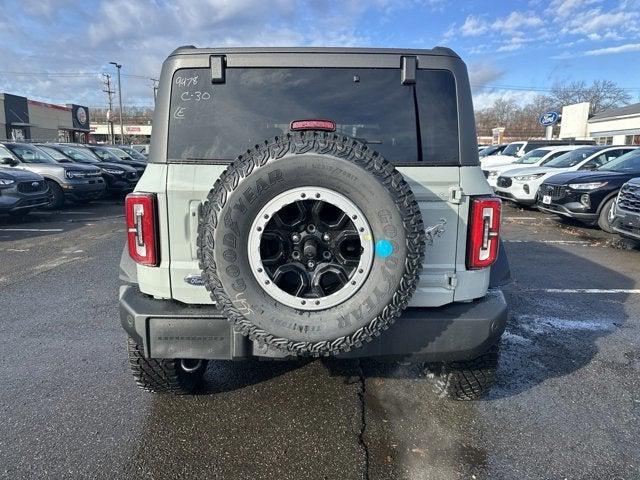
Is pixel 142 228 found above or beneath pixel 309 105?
beneath

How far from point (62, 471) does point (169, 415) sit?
0.63 meters

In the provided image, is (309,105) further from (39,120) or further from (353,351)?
(39,120)

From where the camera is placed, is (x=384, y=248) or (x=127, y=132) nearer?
(x=384, y=248)

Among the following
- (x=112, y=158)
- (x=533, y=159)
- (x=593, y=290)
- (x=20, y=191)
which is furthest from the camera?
(x=112, y=158)

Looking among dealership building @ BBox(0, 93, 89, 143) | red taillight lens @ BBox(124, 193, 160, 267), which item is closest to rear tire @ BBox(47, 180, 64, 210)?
red taillight lens @ BBox(124, 193, 160, 267)

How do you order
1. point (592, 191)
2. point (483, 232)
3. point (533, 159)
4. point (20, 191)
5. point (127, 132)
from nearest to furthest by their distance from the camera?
point (483, 232)
point (592, 191)
point (20, 191)
point (533, 159)
point (127, 132)

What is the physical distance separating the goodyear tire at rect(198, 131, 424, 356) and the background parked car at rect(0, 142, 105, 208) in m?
11.1

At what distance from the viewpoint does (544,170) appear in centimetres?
1143

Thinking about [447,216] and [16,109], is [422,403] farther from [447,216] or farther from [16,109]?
[16,109]

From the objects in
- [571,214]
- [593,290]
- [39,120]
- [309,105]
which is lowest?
[593,290]

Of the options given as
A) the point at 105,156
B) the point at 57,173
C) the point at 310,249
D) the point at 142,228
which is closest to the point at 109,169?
the point at 57,173

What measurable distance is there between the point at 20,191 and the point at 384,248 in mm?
9701

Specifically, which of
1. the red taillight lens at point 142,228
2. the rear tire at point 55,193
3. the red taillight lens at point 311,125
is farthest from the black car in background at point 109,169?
the red taillight lens at point 311,125

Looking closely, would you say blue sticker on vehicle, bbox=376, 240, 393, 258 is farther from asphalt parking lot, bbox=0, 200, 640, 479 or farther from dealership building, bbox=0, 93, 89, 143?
dealership building, bbox=0, 93, 89, 143
